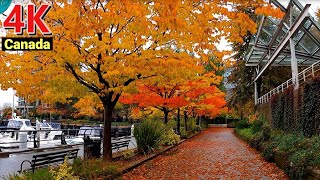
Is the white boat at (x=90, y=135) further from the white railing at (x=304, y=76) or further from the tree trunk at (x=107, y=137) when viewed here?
the white railing at (x=304, y=76)

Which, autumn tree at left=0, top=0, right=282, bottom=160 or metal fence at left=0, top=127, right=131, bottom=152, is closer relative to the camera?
autumn tree at left=0, top=0, right=282, bottom=160

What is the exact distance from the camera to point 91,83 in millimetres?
12906

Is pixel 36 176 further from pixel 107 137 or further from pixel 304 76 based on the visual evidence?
pixel 304 76

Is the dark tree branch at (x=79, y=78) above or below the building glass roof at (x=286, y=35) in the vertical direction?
below

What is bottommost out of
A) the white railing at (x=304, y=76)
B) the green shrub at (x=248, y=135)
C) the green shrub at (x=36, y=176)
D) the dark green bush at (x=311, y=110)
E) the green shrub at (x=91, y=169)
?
the green shrub at (x=248, y=135)

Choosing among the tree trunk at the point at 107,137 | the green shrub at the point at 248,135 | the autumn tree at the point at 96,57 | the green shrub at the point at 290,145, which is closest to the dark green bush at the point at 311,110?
the green shrub at the point at 290,145

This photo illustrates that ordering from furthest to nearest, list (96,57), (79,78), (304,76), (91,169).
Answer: (304,76) → (79,78) → (96,57) → (91,169)

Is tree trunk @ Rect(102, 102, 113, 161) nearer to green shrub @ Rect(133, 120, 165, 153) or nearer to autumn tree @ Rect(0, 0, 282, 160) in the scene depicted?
autumn tree @ Rect(0, 0, 282, 160)

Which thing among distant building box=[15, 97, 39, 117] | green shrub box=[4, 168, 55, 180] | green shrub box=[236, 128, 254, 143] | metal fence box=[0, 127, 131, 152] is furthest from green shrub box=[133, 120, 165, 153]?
distant building box=[15, 97, 39, 117]

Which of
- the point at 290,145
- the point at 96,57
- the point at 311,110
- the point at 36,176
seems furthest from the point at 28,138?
the point at 311,110

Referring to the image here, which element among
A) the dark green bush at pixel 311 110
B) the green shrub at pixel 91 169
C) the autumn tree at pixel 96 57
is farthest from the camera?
the dark green bush at pixel 311 110

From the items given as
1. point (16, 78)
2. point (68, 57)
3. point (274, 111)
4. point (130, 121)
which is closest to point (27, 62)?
point (16, 78)

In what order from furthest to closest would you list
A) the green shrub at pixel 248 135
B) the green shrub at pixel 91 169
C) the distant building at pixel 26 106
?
the distant building at pixel 26 106
the green shrub at pixel 248 135
the green shrub at pixel 91 169

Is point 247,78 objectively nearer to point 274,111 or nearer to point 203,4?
point 274,111
